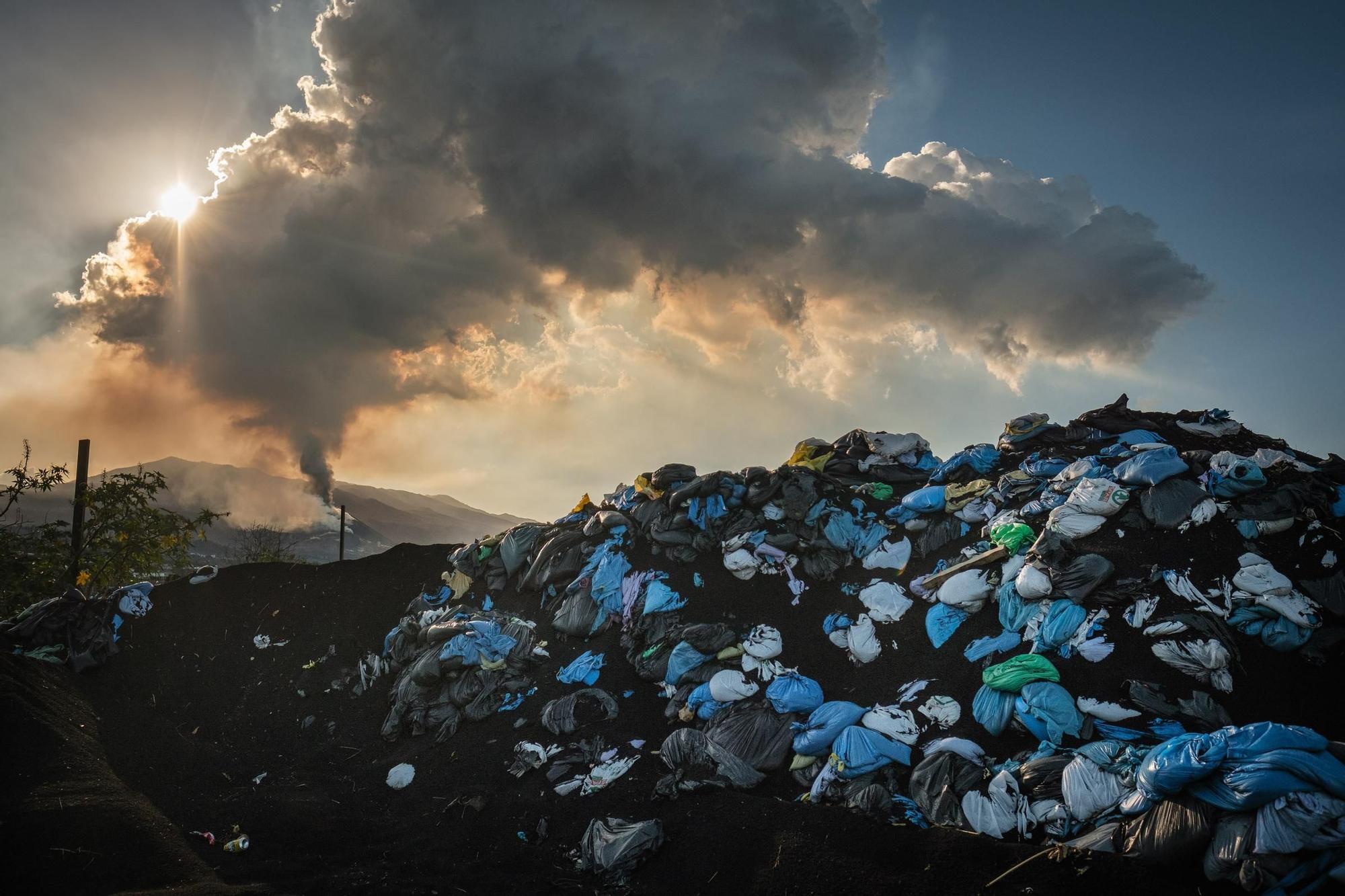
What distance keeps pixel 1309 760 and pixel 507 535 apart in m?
8.40

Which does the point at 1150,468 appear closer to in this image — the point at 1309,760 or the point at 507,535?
the point at 1309,760

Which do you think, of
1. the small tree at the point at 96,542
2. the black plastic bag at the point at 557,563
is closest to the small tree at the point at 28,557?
the small tree at the point at 96,542

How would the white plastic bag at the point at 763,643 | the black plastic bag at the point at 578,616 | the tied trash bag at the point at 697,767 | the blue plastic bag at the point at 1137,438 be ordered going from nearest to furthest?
the tied trash bag at the point at 697,767 < the white plastic bag at the point at 763,643 < the black plastic bag at the point at 578,616 < the blue plastic bag at the point at 1137,438

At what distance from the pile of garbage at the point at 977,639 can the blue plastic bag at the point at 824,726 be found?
25 millimetres

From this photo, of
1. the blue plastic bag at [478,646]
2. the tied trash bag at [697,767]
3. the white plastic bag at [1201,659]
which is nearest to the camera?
the white plastic bag at [1201,659]

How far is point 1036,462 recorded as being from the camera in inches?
304

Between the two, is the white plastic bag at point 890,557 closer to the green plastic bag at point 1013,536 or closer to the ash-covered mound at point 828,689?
the ash-covered mound at point 828,689

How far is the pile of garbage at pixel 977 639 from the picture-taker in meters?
3.71

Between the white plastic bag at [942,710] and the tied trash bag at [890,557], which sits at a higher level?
the tied trash bag at [890,557]

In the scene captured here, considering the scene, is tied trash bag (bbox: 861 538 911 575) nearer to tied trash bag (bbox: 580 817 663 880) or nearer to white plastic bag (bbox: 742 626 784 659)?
white plastic bag (bbox: 742 626 784 659)

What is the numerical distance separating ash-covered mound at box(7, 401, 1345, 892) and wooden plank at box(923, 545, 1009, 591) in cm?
2

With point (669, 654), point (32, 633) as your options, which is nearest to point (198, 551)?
point (32, 633)

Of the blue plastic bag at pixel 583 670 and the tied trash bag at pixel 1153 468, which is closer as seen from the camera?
the tied trash bag at pixel 1153 468

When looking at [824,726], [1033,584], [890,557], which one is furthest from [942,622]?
[824,726]
